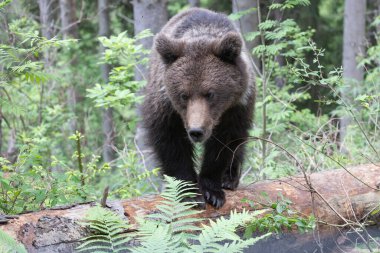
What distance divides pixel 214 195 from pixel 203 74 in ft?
4.19

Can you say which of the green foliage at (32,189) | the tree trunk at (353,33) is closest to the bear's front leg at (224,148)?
the green foliage at (32,189)

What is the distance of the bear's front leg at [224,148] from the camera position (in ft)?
22.1

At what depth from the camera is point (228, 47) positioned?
20.0ft

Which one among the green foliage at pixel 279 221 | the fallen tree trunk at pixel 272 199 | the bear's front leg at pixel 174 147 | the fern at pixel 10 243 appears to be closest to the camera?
the fern at pixel 10 243

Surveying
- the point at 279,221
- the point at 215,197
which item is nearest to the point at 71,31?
the point at 215,197

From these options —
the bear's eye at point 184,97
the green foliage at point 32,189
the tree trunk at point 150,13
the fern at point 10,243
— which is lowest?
the green foliage at point 32,189

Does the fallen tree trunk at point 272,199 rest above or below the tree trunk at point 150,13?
below

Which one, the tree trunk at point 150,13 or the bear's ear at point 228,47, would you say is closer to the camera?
the bear's ear at point 228,47

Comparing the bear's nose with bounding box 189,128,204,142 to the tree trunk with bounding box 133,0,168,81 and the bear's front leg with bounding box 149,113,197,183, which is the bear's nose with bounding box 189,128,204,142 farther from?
the tree trunk with bounding box 133,0,168,81

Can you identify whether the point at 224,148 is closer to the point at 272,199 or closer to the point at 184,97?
the point at 272,199

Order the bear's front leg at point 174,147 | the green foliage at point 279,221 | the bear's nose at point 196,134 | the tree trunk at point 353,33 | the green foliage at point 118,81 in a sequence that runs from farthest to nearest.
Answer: the tree trunk at point 353,33 → the green foliage at point 118,81 → the bear's front leg at point 174,147 → the bear's nose at point 196,134 → the green foliage at point 279,221

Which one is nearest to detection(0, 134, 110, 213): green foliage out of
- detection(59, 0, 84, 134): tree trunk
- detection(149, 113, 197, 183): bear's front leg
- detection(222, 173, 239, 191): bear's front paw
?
detection(149, 113, 197, 183): bear's front leg

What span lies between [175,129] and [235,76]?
0.92 metres

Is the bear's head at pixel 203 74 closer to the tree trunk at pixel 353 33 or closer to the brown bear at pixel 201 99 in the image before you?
the brown bear at pixel 201 99
